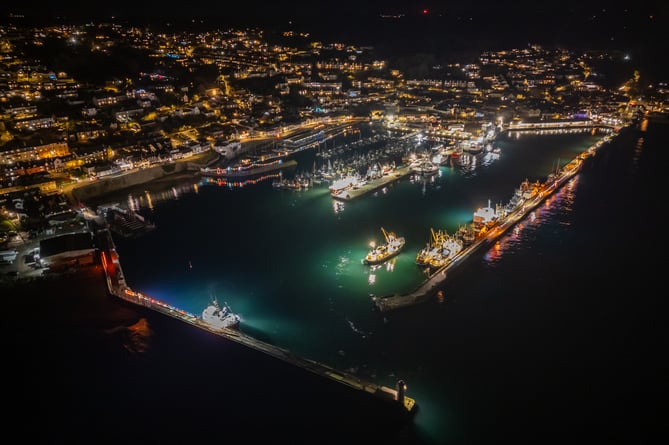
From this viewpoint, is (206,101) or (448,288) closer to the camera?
(448,288)

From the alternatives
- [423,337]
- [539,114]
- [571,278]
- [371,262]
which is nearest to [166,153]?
[371,262]

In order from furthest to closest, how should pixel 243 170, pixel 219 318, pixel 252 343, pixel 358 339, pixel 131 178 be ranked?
pixel 243 170 < pixel 131 178 < pixel 219 318 < pixel 358 339 < pixel 252 343

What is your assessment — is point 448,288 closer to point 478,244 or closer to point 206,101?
point 478,244

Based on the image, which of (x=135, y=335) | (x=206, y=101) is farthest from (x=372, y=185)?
(x=206, y=101)

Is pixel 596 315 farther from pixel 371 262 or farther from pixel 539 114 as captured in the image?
pixel 539 114

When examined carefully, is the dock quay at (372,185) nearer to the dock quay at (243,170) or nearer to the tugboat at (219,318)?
the dock quay at (243,170)

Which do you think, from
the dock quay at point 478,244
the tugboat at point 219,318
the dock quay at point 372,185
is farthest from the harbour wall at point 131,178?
the dock quay at point 478,244
